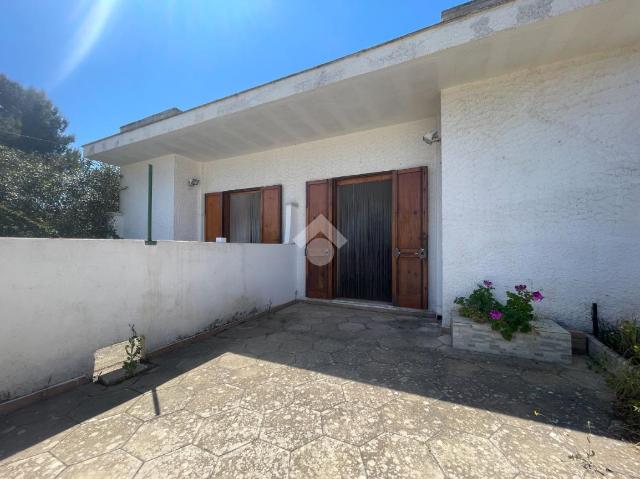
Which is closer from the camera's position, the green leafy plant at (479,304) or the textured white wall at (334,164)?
the green leafy plant at (479,304)

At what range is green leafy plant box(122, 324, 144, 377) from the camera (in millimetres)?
2436

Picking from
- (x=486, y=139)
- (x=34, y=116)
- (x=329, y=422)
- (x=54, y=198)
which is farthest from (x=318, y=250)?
(x=34, y=116)

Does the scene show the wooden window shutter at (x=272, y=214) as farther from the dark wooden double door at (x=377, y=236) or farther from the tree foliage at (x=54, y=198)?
the tree foliage at (x=54, y=198)

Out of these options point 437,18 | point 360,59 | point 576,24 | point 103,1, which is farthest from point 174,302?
point 103,1

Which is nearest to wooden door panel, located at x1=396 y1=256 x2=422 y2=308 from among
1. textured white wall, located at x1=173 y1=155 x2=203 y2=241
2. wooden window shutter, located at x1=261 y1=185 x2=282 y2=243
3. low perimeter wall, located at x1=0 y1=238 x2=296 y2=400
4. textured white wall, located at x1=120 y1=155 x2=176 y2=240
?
wooden window shutter, located at x1=261 y1=185 x2=282 y2=243

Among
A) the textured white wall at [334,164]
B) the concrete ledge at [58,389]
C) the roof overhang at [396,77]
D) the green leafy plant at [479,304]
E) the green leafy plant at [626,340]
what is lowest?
the concrete ledge at [58,389]

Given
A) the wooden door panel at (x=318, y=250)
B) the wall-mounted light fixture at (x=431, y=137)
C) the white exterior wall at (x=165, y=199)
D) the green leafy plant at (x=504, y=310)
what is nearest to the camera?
the green leafy plant at (x=504, y=310)

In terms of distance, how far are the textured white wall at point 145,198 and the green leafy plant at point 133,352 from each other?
392 centimetres

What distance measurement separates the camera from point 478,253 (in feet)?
11.5

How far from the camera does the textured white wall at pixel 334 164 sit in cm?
442

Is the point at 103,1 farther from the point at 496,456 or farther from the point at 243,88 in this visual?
the point at 496,456

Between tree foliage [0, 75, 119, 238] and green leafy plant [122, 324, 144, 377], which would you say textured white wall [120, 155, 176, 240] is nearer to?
tree foliage [0, 75, 119, 238]

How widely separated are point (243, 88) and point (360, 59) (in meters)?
1.96

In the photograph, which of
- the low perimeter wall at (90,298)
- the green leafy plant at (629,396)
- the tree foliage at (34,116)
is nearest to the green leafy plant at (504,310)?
the green leafy plant at (629,396)
